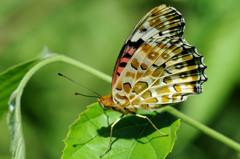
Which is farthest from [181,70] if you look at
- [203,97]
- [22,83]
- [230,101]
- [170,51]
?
[230,101]

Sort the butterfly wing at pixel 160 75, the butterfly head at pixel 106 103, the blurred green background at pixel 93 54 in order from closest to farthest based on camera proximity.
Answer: the butterfly head at pixel 106 103 < the butterfly wing at pixel 160 75 < the blurred green background at pixel 93 54

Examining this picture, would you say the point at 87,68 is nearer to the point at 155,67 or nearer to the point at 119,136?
the point at 119,136

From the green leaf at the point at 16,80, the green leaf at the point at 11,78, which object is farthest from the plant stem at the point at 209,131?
the green leaf at the point at 11,78

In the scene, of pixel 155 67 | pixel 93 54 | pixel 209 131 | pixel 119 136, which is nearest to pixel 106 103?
pixel 119 136

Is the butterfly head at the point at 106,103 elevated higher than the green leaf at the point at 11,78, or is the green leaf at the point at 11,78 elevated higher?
the green leaf at the point at 11,78

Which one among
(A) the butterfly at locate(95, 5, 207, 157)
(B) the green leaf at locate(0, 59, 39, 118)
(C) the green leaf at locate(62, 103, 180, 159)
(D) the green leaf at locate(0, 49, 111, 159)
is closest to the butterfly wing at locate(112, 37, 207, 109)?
(A) the butterfly at locate(95, 5, 207, 157)

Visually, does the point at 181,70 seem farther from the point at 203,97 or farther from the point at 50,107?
the point at 50,107

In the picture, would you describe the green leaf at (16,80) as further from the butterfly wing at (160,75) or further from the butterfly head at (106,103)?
the butterfly wing at (160,75)
